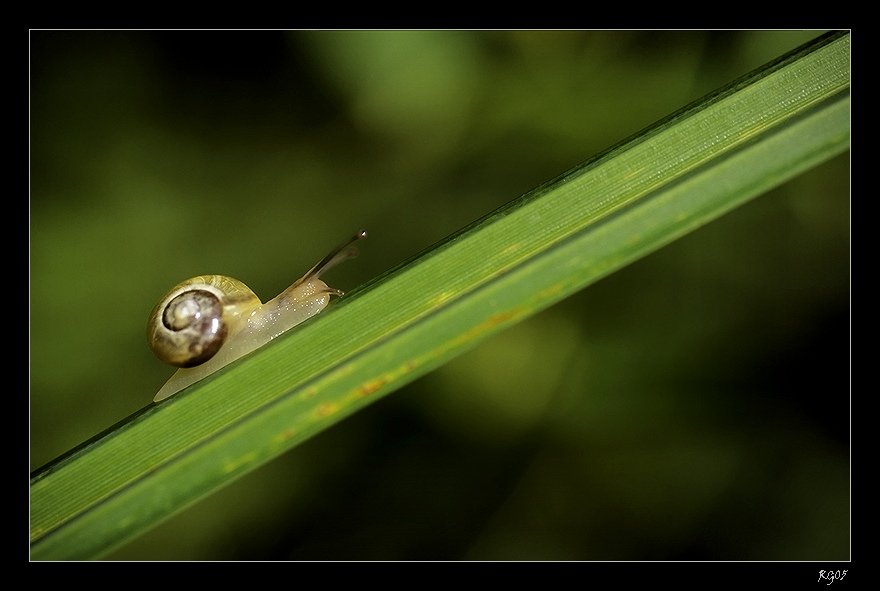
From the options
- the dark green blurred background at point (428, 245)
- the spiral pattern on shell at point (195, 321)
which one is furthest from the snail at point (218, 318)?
the dark green blurred background at point (428, 245)

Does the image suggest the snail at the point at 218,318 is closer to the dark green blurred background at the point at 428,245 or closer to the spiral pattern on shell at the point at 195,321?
the spiral pattern on shell at the point at 195,321

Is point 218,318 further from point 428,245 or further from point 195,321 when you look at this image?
point 428,245

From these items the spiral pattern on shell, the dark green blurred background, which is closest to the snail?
the spiral pattern on shell

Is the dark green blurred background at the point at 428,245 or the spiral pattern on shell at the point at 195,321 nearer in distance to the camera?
A: the spiral pattern on shell at the point at 195,321

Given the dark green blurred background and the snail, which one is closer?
the snail

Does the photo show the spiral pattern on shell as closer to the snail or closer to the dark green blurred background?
the snail

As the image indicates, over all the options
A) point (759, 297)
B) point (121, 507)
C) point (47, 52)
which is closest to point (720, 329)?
point (759, 297)

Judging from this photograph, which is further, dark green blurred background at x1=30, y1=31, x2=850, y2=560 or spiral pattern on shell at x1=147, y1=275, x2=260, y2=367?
dark green blurred background at x1=30, y1=31, x2=850, y2=560
